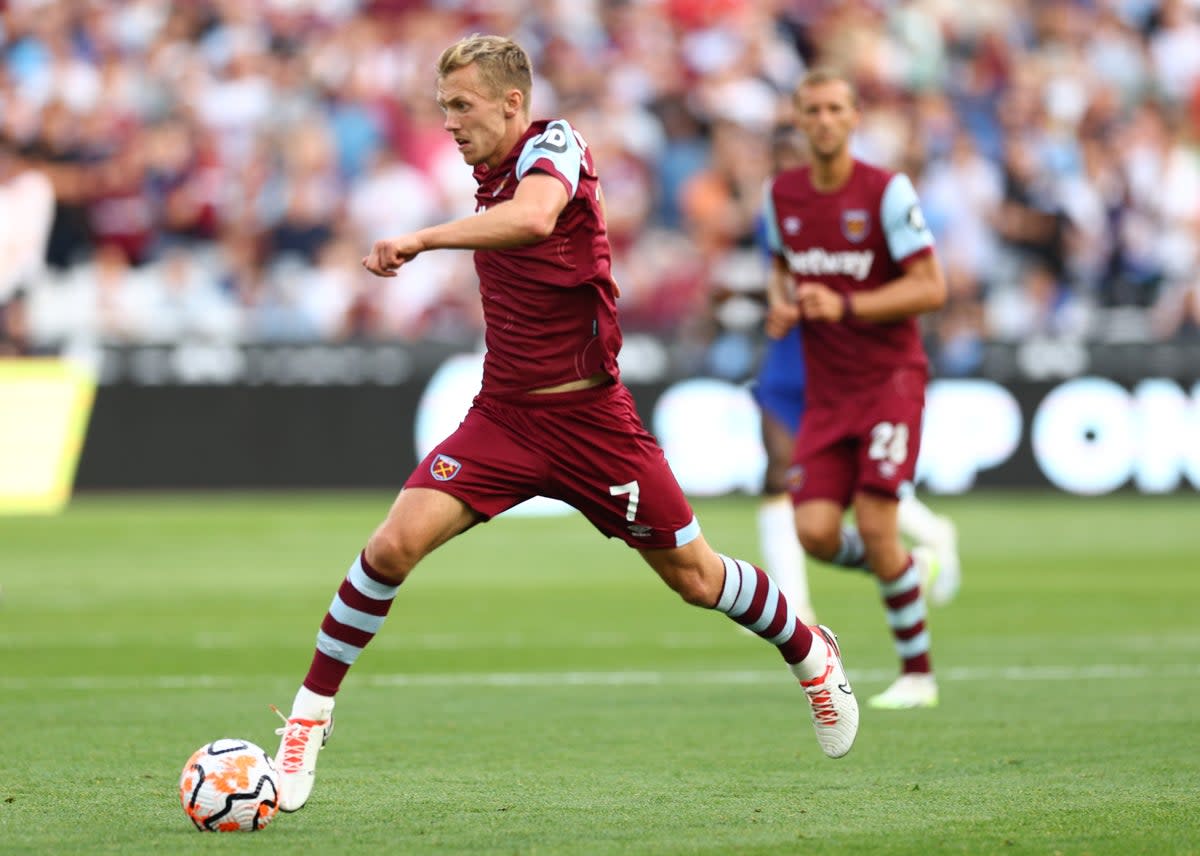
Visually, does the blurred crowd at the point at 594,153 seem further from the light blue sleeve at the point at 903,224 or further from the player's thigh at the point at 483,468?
the player's thigh at the point at 483,468

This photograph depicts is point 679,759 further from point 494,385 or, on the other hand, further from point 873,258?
point 873,258

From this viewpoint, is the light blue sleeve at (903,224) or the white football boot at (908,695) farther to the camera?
the light blue sleeve at (903,224)

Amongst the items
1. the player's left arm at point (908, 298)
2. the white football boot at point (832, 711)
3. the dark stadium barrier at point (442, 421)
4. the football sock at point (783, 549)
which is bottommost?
the dark stadium barrier at point (442, 421)

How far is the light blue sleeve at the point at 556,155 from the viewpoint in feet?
20.3

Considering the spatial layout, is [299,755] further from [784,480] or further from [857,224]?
[784,480]

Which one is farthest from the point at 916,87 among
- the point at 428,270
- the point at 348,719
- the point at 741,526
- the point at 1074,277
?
the point at 348,719

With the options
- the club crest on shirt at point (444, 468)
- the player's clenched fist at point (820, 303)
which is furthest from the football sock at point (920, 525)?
the club crest on shirt at point (444, 468)

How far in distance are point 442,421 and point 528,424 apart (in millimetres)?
12321

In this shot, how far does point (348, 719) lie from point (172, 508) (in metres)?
11.4

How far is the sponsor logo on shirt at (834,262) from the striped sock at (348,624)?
3383 mm

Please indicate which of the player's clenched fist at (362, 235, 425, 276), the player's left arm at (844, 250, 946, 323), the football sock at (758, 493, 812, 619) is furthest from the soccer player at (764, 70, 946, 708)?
the player's clenched fist at (362, 235, 425, 276)

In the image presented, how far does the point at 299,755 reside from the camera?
6.13 metres

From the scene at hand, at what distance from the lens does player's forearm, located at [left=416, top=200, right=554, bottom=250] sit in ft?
19.1

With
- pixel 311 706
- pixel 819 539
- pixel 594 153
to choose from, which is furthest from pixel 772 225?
pixel 594 153
